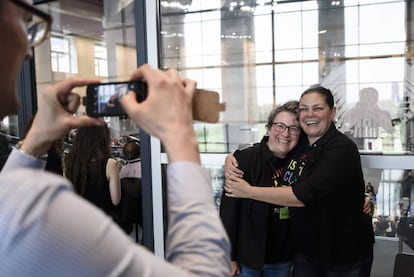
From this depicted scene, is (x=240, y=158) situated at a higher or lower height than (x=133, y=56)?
lower

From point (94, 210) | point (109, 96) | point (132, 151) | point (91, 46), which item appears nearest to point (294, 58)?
point (91, 46)

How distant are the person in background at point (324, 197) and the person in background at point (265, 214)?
7 cm

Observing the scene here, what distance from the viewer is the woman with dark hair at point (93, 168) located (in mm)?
2807

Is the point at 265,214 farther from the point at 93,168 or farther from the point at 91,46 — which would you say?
the point at 91,46

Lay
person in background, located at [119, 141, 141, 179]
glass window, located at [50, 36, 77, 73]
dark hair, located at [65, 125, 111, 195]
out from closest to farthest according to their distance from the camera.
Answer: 1. dark hair, located at [65, 125, 111, 195]
2. person in background, located at [119, 141, 141, 179]
3. glass window, located at [50, 36, 77, 73]

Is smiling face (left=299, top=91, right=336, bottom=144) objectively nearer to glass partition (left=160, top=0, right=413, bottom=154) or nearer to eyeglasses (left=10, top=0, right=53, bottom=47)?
glass partition (left=160, top=0, right=413, bottom=154)

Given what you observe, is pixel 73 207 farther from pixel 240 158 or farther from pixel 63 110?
pixel 240 158

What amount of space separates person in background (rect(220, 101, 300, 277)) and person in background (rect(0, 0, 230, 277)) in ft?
4.99

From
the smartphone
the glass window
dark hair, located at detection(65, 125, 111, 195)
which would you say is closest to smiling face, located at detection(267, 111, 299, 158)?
dark hair, located at detection(65, 125, 111, 195)

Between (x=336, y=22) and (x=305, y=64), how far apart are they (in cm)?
62

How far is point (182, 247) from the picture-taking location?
622mm

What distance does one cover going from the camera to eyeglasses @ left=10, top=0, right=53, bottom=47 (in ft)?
1.95

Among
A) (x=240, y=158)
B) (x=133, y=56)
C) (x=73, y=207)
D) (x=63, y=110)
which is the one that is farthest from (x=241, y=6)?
(x=73, y=207)

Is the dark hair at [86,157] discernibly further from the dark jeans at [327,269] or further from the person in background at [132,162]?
the dark jeans at [327,269]
